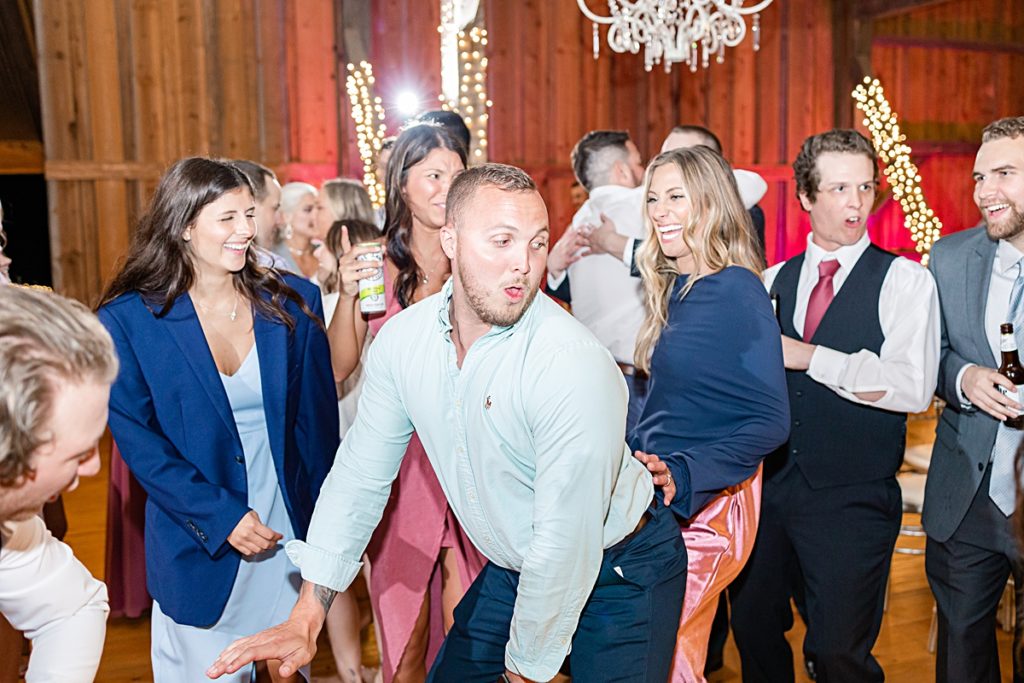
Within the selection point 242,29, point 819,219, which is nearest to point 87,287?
point 242,29

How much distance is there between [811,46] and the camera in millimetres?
10547

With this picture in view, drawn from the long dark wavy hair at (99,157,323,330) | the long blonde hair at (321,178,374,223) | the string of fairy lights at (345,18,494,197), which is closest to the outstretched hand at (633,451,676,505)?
the long dark wavy hair at (99,157,323,330)

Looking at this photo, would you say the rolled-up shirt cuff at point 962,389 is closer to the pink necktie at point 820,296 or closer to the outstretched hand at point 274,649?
the pink necktie at point 820,296

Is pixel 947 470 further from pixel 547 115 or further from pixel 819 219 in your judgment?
pixel 547 115

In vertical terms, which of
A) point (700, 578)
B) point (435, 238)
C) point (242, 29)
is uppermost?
point (242, 29)

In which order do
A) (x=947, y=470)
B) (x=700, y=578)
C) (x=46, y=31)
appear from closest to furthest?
(x=700, y=578) < (x=947, y=470) < (x=46, y=31)

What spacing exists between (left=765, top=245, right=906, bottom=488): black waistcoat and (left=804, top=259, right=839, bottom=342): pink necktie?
51 mm

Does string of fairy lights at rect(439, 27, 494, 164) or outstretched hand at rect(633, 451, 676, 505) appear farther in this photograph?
string of fairy lights at rect(439, 27, 494, 164)

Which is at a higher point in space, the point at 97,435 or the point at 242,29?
the point at 242,29

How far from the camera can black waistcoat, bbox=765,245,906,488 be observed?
268 cm

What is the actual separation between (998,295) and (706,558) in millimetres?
1037

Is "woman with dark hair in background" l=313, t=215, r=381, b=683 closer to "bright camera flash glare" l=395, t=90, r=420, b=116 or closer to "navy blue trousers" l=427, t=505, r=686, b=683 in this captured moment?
"navy blue trousers" l=427, t=505, r=686, b=683

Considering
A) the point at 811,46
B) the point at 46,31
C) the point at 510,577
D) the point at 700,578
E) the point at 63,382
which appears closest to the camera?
the point at 63,382

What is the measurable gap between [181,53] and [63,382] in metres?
7.48
